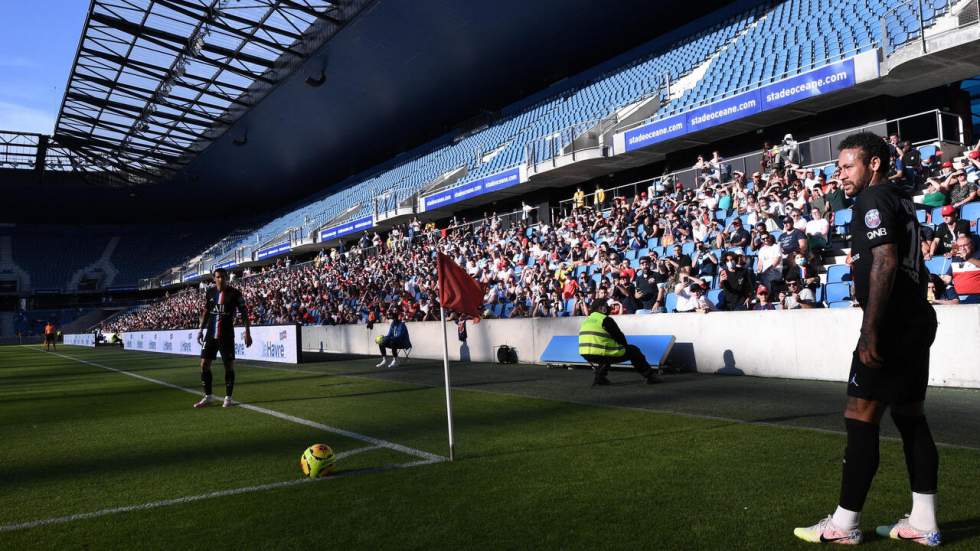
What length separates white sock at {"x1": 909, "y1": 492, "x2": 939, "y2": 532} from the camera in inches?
135

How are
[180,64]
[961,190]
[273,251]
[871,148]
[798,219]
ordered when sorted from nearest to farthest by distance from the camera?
[871,148] < [961,190] < [798,219] < [180,64] < [273,251]

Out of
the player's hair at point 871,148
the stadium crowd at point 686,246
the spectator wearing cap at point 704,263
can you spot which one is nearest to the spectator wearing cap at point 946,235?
the stadium crowd at point 686,246

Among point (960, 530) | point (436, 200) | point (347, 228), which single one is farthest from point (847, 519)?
point (347, 228)

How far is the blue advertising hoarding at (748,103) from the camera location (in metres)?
16.5

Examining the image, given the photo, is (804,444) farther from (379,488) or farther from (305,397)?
(305,397)

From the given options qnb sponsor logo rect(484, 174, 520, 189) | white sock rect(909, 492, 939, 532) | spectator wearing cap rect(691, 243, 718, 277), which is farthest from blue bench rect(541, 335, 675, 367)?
qnb sponsor logo rect(484, 174, 520, 189)

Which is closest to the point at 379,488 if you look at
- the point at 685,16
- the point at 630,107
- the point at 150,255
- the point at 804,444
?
the point at 804,444

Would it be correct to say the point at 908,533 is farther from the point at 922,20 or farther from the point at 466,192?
the point at 466,192

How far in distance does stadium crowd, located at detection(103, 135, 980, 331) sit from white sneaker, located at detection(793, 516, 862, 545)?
7.52 m

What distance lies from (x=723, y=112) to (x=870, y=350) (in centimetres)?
1733

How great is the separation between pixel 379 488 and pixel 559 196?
950 inches

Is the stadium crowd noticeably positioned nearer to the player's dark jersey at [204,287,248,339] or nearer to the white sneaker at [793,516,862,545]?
the white sneaker at [793,516,862,545]

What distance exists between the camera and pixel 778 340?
11.4 metres

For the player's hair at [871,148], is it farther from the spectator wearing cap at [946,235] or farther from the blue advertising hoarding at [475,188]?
the blue advertising hoarding at [475,188]
